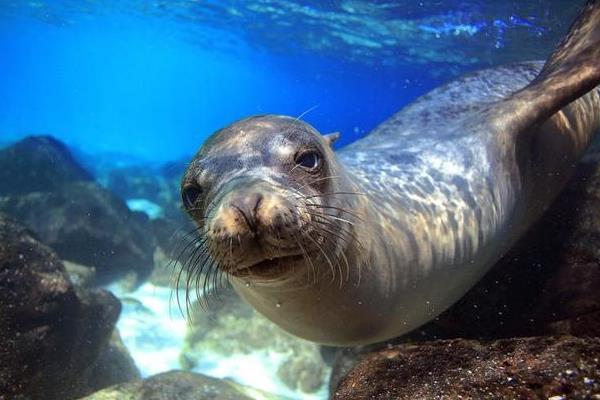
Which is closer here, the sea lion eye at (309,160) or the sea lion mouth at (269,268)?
the sea lion mouth at (269,268)

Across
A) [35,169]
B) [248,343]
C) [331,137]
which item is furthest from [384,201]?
[35,169]

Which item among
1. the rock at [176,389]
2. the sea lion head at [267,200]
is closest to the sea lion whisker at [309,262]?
the sea lion head at [267,200]

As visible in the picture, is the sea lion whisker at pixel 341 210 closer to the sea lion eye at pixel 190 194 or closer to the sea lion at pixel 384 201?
the sea lion at pixel 384 201

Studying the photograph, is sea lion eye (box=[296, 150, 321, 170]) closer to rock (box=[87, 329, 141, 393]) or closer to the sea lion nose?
the sea lion nose

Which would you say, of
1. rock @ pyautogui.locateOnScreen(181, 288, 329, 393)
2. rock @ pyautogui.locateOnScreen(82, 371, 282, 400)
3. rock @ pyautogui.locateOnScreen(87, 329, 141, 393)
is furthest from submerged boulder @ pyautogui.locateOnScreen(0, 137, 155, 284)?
rock @ pyautogui.locateOnScreen(82, 371, 282, 400)

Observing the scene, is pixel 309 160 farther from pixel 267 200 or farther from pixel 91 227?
pixel 91 227

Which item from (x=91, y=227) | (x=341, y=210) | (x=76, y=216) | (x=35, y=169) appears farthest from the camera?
(x=35, y=169)

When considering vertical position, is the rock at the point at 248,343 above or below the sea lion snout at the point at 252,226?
below

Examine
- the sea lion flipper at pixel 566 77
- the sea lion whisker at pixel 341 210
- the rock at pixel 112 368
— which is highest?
the sea lion flipper at pixel 566 77

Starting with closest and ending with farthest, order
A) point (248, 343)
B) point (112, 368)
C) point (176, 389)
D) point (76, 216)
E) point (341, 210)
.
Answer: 1. point (341, 210)
2. point (176, 389)
3. point (112, 368)
4. point (248, 343)
5. point (76, 216)

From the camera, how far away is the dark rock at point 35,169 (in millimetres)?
11070

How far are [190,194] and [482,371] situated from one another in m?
1.56

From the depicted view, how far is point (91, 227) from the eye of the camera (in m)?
8.96

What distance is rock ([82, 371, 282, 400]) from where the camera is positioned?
12.4 ft
